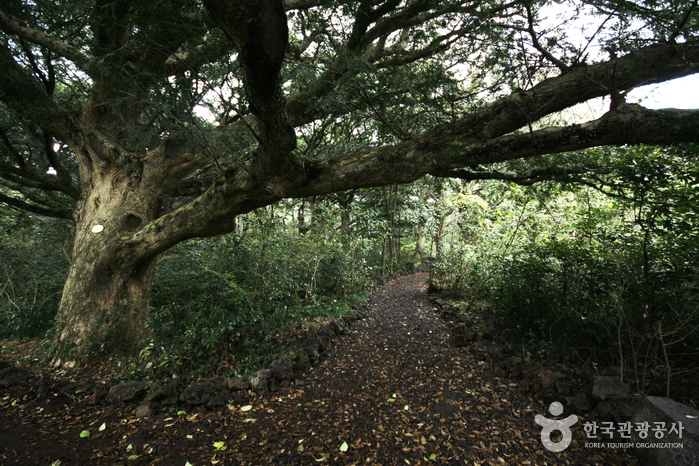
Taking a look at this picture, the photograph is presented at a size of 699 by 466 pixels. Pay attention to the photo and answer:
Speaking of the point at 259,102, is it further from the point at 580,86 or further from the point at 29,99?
the point at 29,99

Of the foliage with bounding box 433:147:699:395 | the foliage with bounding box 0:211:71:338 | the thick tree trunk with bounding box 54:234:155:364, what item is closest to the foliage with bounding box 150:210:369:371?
the thick tree trunk with bounding box 54:234:155:364

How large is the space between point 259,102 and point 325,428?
9.25ft

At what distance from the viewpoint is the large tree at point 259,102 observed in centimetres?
256

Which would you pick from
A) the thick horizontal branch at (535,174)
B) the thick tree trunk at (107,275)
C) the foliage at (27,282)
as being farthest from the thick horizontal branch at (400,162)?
the foliage at (27,282)

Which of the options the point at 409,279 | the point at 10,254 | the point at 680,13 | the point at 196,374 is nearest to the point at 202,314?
the point at 196,374

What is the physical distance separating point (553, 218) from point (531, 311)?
2.67 m

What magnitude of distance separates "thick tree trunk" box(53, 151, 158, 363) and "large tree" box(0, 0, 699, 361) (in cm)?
2

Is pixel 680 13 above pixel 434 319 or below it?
above

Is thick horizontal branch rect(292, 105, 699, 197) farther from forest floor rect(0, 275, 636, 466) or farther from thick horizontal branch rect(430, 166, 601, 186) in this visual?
forest floor rect(0, 275, 636, 466)

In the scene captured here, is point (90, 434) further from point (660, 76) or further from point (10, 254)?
point (660, 76)

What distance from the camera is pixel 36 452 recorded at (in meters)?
2.23

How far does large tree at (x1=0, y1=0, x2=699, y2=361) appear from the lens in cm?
256

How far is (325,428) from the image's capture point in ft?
8.52

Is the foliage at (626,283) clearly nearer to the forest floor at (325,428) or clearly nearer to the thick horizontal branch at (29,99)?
the forest floor at (325,428)
